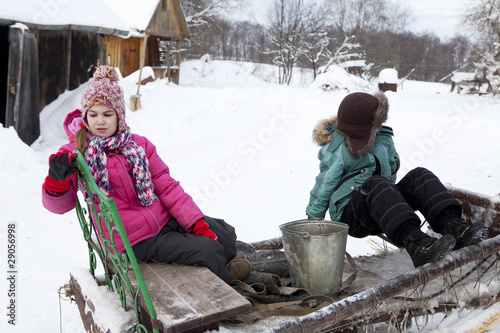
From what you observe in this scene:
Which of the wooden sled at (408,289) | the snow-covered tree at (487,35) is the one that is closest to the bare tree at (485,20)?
the snow-covered tree at (487,35)

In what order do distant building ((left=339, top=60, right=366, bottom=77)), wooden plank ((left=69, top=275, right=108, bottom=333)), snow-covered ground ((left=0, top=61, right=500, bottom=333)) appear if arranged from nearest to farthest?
1. wooden plank ((left=69, top=275, right=108, bottom=333))
2. snow-covered ground ((left=0, top=61, right=500, bottom=333))
3. distant building ((left=339, top=60, right=366, bottom=77))

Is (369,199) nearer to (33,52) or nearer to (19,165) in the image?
(19,165)

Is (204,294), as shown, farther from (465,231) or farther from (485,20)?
(485,20)

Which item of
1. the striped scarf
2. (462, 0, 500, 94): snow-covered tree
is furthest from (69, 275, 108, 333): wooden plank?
(462, 0, 500, 94): snow-covered tree

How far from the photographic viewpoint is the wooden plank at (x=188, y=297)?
6.31 ft

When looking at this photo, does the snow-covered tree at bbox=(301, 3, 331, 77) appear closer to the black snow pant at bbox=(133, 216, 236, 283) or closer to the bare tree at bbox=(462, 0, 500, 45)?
the bare tree at bbox=(462, 0, 500, 45)

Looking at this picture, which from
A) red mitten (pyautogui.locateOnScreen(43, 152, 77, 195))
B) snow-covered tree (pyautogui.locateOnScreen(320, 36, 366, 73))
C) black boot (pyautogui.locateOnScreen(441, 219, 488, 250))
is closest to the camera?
red mitten (pyautogui.locateOnScreen(43, 152, 77, 195))

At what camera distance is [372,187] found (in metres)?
2.88

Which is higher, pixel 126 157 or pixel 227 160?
pixel 126 157

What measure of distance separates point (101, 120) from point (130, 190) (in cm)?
40

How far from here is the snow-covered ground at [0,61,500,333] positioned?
4.11m

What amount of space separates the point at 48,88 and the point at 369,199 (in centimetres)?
916

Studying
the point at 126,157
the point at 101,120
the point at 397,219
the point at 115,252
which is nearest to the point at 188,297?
the point at 115,252

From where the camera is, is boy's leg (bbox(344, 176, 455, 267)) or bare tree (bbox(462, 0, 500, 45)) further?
bare tree (bbox(462, 0, 500, 45))
